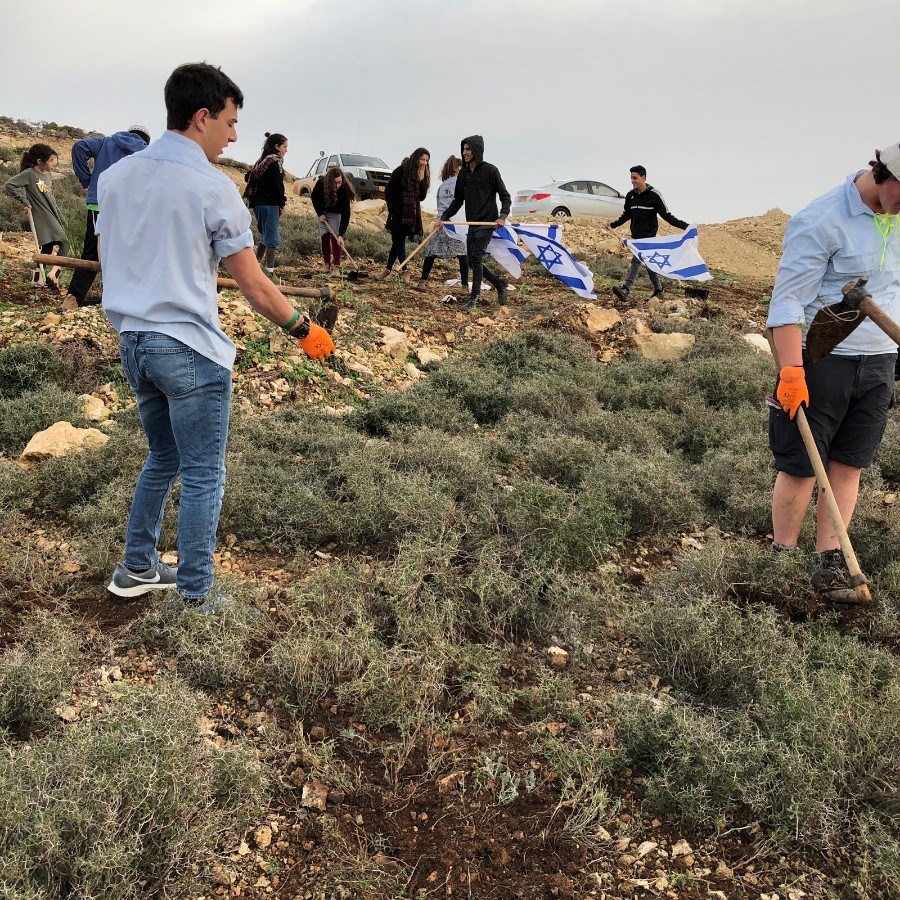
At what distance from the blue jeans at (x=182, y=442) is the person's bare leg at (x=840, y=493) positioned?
2543 mm

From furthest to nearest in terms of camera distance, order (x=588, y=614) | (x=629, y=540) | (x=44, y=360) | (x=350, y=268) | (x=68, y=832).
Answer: (x=350, y=268) < (x=44, y=360) < (x=629, y=540) < (x=588, y=614) < (x=68, y=832)

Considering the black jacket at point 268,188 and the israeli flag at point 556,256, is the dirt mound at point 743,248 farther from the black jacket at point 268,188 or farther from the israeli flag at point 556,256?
the black jacket at point 268,188

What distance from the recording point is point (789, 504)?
3363 millimetres

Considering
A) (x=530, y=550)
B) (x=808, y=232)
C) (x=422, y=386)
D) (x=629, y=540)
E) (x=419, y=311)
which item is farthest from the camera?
(x=419, y=311)

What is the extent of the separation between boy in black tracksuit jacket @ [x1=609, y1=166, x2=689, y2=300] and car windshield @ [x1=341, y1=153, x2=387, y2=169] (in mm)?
10484

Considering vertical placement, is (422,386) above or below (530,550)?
above

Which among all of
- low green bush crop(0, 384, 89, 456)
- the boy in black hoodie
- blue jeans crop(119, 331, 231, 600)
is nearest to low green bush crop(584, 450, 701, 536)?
blue jeans crop(119, 331, 231, 600)

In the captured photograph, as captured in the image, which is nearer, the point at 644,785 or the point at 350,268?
the point at 644,785

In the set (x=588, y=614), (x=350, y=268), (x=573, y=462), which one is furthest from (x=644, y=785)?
(x=350, y=268)

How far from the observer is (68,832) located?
1.81m

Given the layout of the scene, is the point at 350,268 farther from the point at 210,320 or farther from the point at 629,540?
the point at 210,320

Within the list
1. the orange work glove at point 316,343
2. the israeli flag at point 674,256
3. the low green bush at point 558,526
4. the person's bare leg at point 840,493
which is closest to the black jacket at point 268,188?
the israeli flag at point 674,256

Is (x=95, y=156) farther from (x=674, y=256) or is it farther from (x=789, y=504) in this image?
(x=674, y=256)

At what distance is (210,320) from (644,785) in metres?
2.08
